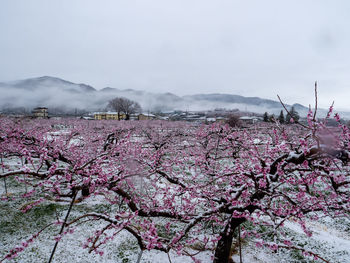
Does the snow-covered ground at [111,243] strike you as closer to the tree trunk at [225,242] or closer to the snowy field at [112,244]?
the snowy field at [112,244]

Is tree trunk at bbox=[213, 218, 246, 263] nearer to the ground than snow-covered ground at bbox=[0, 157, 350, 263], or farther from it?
farther from it

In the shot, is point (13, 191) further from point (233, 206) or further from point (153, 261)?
point (233, 206)

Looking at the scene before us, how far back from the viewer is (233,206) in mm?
4316

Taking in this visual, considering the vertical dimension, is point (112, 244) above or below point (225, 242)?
below

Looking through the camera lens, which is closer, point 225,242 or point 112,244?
point 225,242

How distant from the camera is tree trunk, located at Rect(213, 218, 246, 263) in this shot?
4.89 metres

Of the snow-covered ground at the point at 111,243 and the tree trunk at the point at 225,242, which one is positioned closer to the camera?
the tree trunk at the point at 225,242

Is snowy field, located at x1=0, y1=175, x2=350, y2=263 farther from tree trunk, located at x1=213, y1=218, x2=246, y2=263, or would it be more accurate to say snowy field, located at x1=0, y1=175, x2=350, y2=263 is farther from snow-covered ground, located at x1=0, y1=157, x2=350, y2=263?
tree trunk, located at x1=213, y1=218, x2=246, y2=263

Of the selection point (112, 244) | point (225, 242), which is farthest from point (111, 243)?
point (225, 242)

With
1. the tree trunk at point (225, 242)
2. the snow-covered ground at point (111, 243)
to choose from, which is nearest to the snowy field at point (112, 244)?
the snow-covered ground at point (111, 243)

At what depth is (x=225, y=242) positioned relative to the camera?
5.16 metres

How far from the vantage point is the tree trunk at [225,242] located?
4.89m

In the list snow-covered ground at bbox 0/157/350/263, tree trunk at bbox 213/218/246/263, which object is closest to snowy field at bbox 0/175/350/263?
snow-covered ground at bbox 0/157/350/263

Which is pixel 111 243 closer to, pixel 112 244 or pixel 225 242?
pixel 112 244
